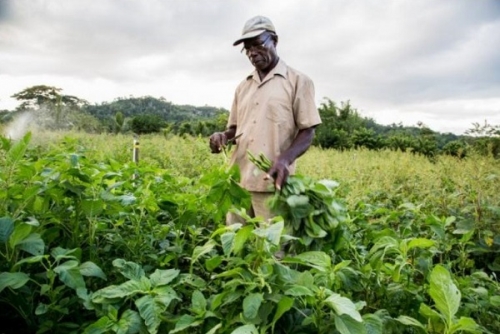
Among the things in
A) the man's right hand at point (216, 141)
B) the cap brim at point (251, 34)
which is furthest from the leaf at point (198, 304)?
the cap brim at point (251, 34)

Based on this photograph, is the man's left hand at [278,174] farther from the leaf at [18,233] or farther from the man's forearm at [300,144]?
the leaf at [18,233]

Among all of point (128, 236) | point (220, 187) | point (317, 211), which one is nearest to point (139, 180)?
point (128, 236)

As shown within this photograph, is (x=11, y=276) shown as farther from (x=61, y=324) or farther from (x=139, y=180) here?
(x=139, y=180)

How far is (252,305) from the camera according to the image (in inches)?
37.7

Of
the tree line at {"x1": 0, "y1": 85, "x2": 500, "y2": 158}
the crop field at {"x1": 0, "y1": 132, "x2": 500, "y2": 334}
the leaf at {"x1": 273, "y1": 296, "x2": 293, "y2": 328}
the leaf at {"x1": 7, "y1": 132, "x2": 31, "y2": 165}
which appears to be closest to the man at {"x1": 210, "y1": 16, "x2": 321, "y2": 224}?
the crop field at {"x1": 0, "y1": 132, "x2": 500, "y2": 334}

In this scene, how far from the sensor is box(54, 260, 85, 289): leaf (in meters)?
1.19

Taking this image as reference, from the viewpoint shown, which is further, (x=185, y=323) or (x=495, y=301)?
(x=495, y=301)

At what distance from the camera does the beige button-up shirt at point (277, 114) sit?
2.34 m

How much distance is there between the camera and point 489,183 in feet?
11.4

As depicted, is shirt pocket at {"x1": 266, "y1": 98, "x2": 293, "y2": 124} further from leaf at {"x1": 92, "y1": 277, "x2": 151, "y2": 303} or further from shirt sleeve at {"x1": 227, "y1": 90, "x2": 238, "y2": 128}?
leaf at {"x1": 92, "y1": 277, "x2": 151, "y2": 303}

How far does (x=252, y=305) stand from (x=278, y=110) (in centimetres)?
154

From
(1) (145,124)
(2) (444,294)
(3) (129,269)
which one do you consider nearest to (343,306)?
(2) (444,294)

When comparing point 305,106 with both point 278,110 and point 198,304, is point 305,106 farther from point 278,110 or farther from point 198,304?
point 198,304

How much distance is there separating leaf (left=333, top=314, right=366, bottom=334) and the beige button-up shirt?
1361 mm
